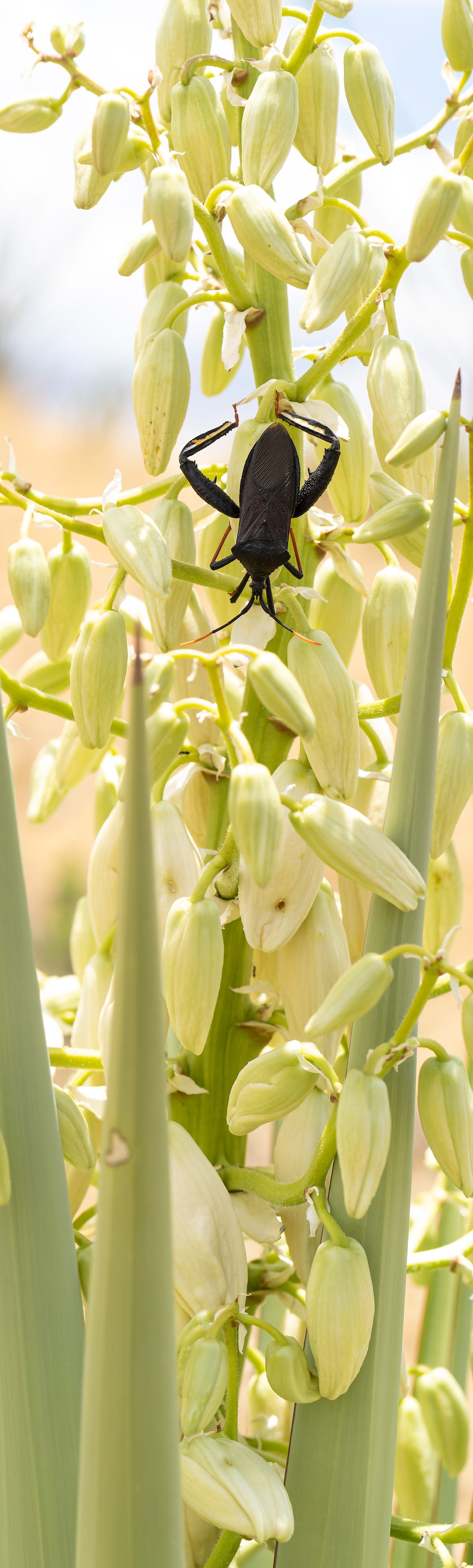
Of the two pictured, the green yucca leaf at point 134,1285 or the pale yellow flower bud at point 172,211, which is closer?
the green yucca leaf at point 134,1285

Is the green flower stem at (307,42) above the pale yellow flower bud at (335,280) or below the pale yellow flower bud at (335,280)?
above

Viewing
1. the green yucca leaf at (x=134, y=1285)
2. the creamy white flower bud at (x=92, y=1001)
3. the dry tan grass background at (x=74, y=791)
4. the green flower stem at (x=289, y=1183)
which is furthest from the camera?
the dry tan grass background at (x=74, y=791)

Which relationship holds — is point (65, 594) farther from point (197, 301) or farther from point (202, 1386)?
point (202, 1386)

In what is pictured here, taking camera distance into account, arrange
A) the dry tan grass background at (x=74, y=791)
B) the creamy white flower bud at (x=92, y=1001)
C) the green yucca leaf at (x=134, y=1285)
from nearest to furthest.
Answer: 1. the green yucca leaf at (x=134, y=1285)
2. the creamy white flower bud at (x=92, y=1001)
3. the dry tan grass background at (x=74, y=791)

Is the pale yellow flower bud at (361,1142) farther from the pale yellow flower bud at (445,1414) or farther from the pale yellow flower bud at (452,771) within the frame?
the pale yellow flower bud at (445,1414)

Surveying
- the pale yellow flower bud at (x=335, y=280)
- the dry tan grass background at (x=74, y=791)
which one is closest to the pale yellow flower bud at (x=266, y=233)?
the pale yellow flower bud at (x=335, y=280)

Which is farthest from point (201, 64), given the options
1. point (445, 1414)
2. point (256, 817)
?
point (445, 1414)

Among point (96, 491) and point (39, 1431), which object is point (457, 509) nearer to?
point (39, 1431)
